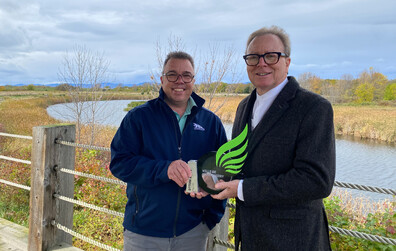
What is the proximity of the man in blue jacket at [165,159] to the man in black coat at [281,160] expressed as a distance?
0.99 ft

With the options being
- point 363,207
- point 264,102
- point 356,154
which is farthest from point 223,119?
point 264,102

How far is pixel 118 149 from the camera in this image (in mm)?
1649

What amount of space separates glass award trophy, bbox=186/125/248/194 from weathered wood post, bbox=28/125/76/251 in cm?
180

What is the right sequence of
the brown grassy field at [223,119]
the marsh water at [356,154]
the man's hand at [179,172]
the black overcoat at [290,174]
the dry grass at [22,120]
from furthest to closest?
the brown grassy field at [223,119] → the dry grass at [22,120] → the marsh water at [356,154] → the man's hand at [179,172] → the black overcoat at [290,174]

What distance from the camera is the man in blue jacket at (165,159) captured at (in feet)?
5.31

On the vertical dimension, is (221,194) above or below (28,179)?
above

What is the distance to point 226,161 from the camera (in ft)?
4.58

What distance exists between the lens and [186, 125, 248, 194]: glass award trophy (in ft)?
4.50

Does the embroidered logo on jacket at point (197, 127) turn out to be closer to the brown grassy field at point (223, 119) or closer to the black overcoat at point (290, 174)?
the black overcoat at point (290, 174)

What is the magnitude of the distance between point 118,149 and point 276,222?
2.83 ft

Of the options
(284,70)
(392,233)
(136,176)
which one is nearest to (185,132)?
(136,176)

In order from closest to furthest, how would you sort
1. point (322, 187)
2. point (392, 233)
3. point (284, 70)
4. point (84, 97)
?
point (322, 187) < point (284, 70) < point (392, 233) < point (84, 97)

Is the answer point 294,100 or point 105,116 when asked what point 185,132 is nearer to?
point 294,100

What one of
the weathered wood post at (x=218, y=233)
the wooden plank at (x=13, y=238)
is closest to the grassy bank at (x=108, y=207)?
the wooden plank at (x=13, y=238)
